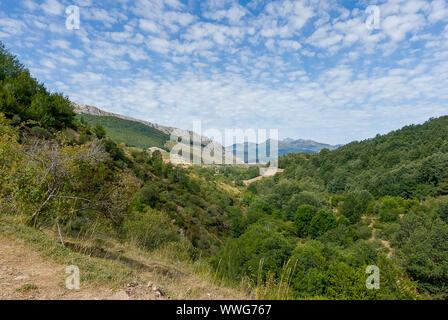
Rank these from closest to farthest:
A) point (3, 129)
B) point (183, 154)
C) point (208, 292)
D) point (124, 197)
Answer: point (208, 292)
point (124, 197)
point (3, 129)
point (183, 154)

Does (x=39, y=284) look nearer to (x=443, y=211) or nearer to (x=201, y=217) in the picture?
(x=201, y=217)

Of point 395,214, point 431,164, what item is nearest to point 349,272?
point 395,214

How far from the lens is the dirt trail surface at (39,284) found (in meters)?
3.32

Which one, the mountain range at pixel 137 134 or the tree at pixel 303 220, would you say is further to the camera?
the mountain range at pixel 137 134

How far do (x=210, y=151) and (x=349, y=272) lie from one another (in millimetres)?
136098

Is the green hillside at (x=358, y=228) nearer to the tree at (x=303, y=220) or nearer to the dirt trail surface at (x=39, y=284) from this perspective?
the tree at (x=303, y=220)

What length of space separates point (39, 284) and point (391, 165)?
323 feet

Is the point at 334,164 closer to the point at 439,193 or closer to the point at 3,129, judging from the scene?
the point at 439,193

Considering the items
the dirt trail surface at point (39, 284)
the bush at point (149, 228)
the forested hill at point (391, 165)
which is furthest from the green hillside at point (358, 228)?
the bush at point (149, 228)

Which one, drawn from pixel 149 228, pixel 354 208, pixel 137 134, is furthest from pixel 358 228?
pixel 137 134

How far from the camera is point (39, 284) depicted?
355cm

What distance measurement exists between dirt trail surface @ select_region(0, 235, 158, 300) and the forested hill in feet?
240

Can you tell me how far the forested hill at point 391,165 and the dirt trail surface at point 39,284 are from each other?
240ft

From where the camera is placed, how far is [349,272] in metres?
16.6
